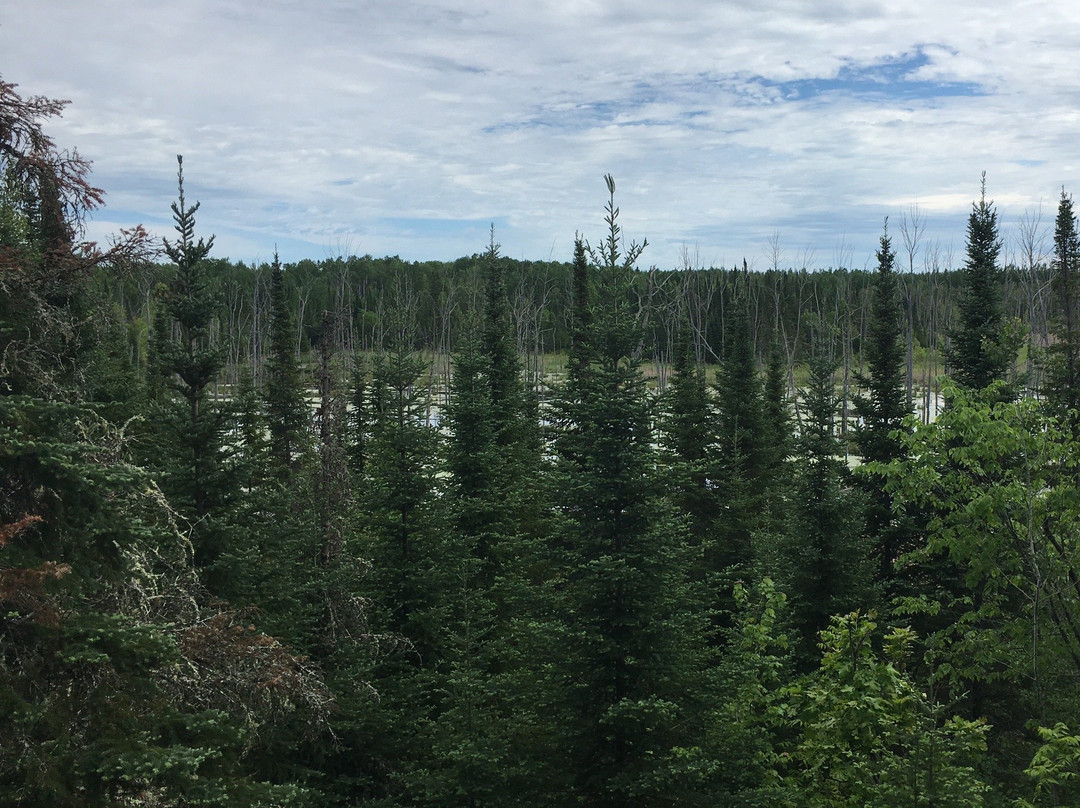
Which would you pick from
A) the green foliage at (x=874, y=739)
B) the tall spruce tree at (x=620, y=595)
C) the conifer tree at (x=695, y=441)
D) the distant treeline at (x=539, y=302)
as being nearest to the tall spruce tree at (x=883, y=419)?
the conifer tree at (x=695, y=441)

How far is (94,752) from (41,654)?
1.02 meters

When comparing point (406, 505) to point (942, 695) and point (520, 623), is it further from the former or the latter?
point (942, 695)

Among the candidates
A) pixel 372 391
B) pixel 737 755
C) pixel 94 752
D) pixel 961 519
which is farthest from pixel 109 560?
pixel 372 391

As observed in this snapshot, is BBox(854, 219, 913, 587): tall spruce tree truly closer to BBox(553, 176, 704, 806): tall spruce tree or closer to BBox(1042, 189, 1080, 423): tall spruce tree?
BBox(1042, 189, 1080, 423): tall spruce tree

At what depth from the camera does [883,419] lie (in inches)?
875

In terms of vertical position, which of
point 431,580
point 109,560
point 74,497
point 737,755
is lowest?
point 737,755

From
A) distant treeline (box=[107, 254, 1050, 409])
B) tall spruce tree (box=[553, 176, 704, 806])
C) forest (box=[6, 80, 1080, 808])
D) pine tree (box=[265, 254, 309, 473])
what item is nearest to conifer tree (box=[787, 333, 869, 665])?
forest (box=[6, 80, 1080, 808])

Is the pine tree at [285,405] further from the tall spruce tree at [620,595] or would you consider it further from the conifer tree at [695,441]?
the tall spruce tree at [620,595]

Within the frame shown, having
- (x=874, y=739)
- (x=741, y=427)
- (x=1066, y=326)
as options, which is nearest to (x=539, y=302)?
(x=741, y=427)

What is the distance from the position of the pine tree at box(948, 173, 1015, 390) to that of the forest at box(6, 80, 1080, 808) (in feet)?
0.69

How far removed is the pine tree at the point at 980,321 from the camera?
21625 mm

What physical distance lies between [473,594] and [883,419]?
502 inches

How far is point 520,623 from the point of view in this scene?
1191cm

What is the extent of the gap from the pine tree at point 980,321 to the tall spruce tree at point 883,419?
165 centimetres
